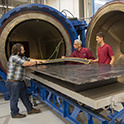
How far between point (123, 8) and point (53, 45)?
2.31 m

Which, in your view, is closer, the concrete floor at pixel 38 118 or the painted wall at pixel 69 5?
the concrete floor at pixel 38 118

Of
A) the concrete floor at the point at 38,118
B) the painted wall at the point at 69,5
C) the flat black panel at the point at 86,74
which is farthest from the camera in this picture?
the painted wall at the point at 69,5

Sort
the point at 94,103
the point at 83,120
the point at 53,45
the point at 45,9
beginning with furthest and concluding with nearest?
1. the point at 53,45
2. the point at 45,9
3. the point at 83,120
4. the point at 94,103

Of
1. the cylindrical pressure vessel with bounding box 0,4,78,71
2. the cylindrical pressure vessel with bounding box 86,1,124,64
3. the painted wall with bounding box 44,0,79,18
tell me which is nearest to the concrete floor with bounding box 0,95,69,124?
the cylindrical pressure vessel with bounding box 0,4,78,71

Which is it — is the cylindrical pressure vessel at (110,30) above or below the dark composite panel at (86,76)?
above

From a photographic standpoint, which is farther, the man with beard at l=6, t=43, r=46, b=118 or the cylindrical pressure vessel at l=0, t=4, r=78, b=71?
the cylindrical pressure vessel at l=0, t=4, r=78, b=71

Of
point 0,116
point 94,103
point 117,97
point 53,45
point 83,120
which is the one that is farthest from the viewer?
point 53,45

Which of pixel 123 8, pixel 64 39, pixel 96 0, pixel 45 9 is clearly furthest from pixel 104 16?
pixel 96 0

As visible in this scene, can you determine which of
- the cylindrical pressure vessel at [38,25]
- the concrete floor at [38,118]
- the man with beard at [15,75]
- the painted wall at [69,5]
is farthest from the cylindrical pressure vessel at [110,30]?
the painted wall at [69,5]

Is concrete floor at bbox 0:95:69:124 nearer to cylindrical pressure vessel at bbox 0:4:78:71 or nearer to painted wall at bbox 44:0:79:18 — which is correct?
cylindrical pressure vessel at bbox 0:4:78:71

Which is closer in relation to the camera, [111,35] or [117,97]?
[117,97]

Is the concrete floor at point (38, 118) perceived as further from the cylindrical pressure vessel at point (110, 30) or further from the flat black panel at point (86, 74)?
the cylindrical pressure vessel at point (110, 30)

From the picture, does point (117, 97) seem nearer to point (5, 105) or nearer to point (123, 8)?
point (123, 8)

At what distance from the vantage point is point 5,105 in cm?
286
